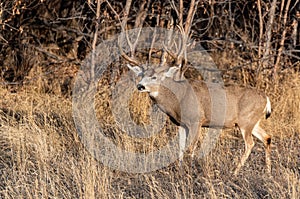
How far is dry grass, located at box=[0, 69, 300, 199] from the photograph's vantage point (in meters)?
5.70

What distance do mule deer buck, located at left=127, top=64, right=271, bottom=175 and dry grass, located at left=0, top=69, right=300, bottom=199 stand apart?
11.8 inches

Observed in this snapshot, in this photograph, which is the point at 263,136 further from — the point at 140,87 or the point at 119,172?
→ the point at 119,172

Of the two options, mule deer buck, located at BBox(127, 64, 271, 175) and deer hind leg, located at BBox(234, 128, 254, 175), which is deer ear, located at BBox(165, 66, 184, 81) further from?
deer hind leg, located at BBox(234, 128, 254, 175)

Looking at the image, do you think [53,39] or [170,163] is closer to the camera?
[170,163]

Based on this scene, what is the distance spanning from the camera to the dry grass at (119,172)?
224 inches

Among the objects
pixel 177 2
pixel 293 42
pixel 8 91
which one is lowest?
pixel 8 91

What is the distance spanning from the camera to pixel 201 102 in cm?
766

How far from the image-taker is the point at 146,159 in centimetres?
686

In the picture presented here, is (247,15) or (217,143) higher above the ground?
(247,15)

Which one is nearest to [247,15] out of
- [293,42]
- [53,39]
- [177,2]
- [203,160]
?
[293,42]

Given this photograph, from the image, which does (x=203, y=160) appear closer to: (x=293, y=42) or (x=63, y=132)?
(x=63, y=132)

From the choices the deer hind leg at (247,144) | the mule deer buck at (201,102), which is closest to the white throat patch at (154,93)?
the mule deer buck at (201,102)

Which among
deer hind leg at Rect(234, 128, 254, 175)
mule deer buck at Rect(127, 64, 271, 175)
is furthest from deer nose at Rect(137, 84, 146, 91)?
deer hind leg at Rect(234, 128, 254, 175)

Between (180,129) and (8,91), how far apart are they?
3.76m
